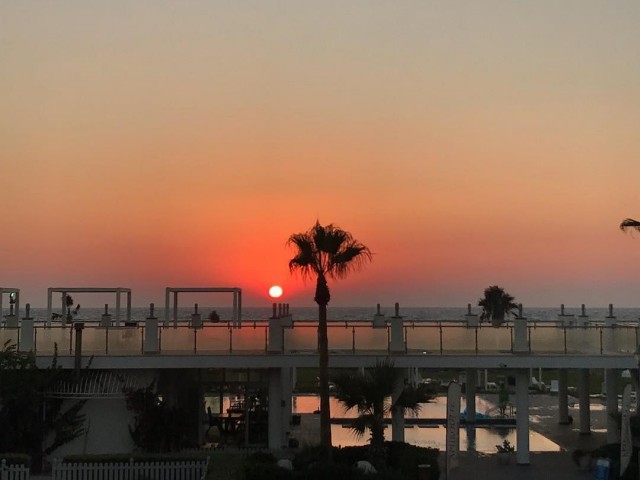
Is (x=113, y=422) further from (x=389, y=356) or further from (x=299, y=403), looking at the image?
(x=299, y=403)

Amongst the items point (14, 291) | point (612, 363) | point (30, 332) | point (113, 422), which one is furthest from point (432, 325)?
point (14, 291)

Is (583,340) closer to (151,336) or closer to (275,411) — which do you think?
(275,411)

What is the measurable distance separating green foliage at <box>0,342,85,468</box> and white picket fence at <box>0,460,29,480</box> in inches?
125

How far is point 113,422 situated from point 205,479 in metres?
5.74

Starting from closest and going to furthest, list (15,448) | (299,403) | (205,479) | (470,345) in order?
(205,479) → (15,448) → (470,345) → (299,403)

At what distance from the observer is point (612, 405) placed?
25.8 m

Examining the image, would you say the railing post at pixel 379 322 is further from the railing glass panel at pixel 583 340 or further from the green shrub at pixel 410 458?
the railing glass panel at pixel 583 340

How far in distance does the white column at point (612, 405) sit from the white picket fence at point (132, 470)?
488 inches

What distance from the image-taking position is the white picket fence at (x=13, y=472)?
19.5m

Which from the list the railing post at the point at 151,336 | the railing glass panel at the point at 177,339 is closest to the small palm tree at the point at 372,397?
the railing glass panel at the point at 177,339

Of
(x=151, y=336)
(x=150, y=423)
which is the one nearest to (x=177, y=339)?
(x=151, y=336)

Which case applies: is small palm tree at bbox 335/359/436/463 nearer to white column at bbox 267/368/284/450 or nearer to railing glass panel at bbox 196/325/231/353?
white column at bbox 267/368/284/450

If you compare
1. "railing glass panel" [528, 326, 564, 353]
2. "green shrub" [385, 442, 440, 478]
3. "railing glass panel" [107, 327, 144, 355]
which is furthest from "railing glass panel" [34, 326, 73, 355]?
"railing glass panel" [528, 326, 564, 353]

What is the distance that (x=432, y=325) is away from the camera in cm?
2433
